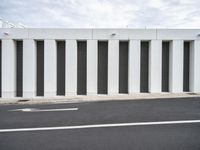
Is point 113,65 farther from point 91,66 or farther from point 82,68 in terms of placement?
point 82,68

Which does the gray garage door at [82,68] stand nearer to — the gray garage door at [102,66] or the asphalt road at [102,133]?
the gray garage door at [102,66]

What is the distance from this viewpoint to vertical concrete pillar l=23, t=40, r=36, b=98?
51.4 ft

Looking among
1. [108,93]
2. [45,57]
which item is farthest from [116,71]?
[45,57]

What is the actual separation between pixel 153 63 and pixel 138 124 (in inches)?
365

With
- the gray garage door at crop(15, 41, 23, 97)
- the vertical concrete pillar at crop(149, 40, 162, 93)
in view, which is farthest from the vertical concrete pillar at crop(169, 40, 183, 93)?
→ the gray garage door at crop(15, 41, 23, 97)

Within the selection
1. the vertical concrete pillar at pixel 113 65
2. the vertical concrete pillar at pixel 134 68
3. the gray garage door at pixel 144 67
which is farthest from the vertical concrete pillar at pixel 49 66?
the gray garage door at pixel 144 67

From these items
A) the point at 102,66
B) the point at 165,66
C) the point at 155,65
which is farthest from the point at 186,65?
the point at 102,66

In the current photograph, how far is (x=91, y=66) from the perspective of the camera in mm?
15750

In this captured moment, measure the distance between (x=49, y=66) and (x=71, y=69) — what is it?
5.73ft

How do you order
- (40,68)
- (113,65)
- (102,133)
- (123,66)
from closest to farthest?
(102,133) < (113,65) < (40,68) < (123,66)

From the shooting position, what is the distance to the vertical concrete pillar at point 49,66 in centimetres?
1572

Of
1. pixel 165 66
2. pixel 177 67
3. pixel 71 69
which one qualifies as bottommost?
pixel 71 69

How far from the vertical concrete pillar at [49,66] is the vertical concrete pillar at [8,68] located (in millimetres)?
2638

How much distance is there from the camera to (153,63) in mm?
15773
